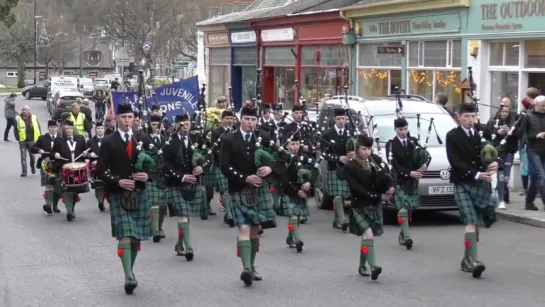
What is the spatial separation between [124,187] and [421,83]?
1735 centimetres

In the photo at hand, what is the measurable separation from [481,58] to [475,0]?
1.41 meters

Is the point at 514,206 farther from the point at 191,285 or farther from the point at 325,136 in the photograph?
the point at 191,285

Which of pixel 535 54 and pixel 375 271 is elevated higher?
pixel 535 54

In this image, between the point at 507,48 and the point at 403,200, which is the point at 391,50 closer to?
the point at 507,48

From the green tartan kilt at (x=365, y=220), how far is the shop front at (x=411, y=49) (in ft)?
44.5

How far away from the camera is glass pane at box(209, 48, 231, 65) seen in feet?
143

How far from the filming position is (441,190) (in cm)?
1482

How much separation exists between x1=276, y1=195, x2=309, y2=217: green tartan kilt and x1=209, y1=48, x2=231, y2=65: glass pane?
3050 cm

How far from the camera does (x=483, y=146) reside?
10852mm

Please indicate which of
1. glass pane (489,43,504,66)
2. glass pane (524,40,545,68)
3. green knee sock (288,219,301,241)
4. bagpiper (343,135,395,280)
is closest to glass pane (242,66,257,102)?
glass pane (489,43,504,66)

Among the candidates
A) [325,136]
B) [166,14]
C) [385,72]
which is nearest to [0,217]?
[325,136]

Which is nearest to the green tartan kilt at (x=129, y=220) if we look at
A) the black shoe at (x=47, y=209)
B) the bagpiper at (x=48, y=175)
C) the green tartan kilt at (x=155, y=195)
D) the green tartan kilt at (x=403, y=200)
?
the green tartan kilt at (x=155, y=195)

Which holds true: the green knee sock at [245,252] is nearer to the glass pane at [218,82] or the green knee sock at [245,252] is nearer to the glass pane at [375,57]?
the glass pane at [375,57]

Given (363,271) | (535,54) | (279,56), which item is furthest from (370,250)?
(279,56)
